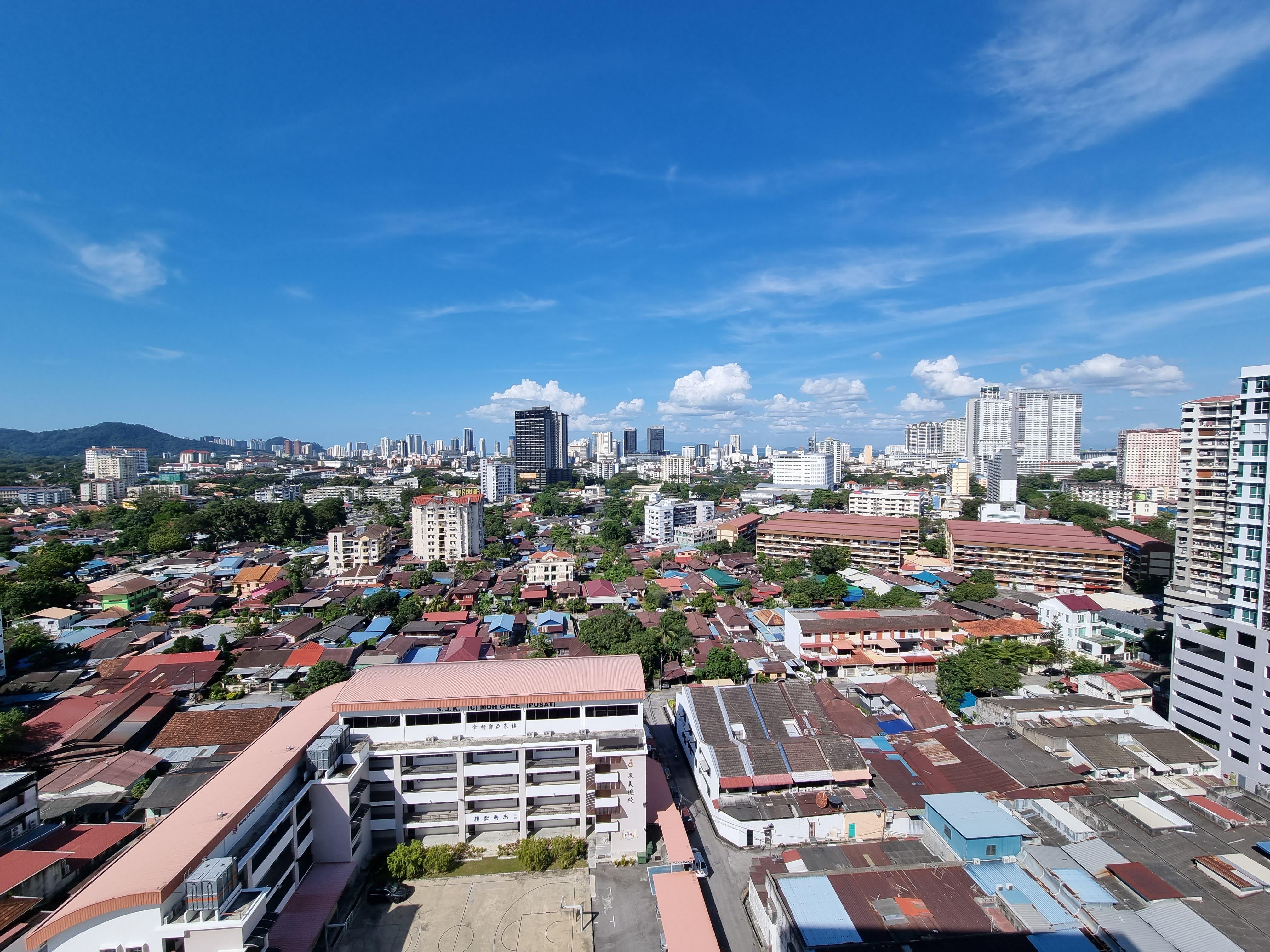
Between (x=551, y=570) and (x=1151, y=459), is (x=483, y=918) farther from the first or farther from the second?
(x=1151, y=459)

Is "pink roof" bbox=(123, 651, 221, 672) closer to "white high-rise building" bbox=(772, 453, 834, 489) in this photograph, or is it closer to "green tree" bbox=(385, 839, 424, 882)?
"green tree" bbox=(385, 839, 424, 882)

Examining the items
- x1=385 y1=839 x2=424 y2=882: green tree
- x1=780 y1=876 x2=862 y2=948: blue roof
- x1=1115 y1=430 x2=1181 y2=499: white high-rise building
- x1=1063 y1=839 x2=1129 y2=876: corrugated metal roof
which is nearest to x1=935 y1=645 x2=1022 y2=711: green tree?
x1=1063 y1=839 x2=1129 y2=876: corrugated metal roof

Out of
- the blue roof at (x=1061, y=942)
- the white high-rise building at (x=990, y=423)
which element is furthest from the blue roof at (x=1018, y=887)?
Answer: the white high-rise building at (x=990, y=423)

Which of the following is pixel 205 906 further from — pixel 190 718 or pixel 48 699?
pixel 48 699

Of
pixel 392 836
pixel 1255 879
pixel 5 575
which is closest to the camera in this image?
pixel 1255 879

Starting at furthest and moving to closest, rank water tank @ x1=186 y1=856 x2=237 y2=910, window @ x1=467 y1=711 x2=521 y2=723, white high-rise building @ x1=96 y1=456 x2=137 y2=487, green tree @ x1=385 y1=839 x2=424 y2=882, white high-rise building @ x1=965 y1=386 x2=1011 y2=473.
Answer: white high-rise building @ x1=965 y1=386 x2=1011 y2=473
white high-rise building @ x1=96 y1=456 x2=137 y2=487
window @ x1=467 y1=711 x2=521 y2=723
green tree @ x1=385 y1=839 x2=424 y2=882
water tank @ x1=186 y1=856 x2=237 y2=910

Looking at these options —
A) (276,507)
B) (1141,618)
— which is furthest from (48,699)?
(1141,618)

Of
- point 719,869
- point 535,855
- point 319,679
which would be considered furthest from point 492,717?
point 319,679
